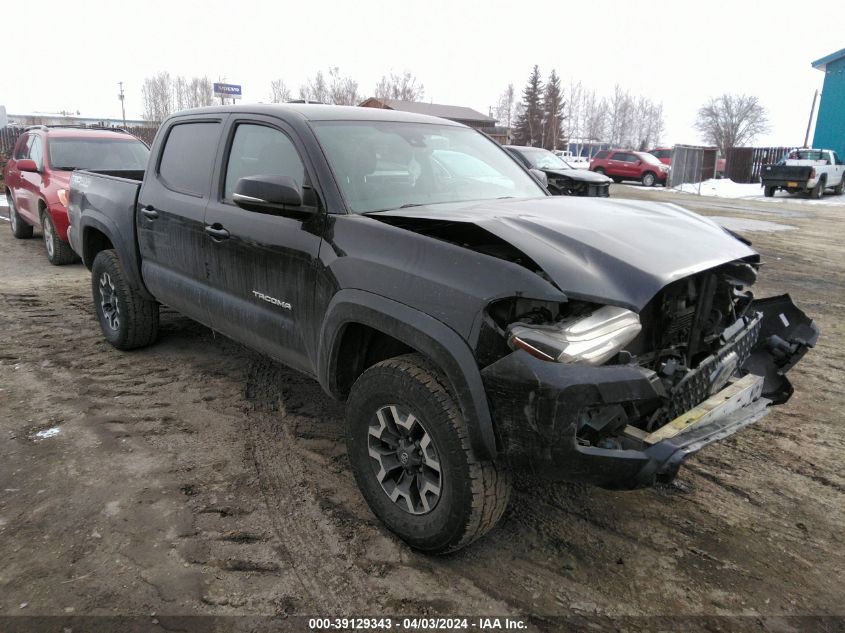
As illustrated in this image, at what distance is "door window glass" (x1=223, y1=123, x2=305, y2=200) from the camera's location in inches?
131

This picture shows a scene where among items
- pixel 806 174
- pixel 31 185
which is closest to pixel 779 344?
pixel 31 185

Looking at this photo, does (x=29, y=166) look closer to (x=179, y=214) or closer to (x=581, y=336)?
(x=179, y=214)

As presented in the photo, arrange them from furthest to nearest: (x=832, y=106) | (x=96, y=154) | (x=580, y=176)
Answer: (x=832, y=106) → (x=580, y=176) → (x=96, y=154)

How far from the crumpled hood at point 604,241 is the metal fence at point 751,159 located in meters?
32.5

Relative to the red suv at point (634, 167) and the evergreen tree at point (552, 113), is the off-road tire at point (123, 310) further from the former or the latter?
the evergreen tree at point (552, 113)

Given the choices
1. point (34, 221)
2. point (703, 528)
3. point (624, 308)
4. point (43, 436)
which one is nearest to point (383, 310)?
point (624, 308)

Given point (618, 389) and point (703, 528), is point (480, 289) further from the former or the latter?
point (703, 528)

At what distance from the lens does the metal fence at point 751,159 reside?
3108 centimetres

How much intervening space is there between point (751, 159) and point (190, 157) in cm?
3343

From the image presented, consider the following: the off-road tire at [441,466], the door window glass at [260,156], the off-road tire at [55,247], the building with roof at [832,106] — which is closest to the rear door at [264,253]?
the door window glass at [260,156]

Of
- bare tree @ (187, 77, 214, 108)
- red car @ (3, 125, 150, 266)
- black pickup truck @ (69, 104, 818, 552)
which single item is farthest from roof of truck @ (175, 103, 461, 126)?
bare tree @ (187, 77, 214, 108)

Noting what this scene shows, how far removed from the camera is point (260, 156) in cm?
358

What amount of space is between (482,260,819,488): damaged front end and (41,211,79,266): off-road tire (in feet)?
26.6

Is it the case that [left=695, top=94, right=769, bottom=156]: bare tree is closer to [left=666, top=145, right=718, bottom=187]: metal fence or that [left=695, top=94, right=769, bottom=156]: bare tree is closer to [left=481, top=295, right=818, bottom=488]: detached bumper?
[left=666, top=145, right=718, bottom=187]: metal fence
